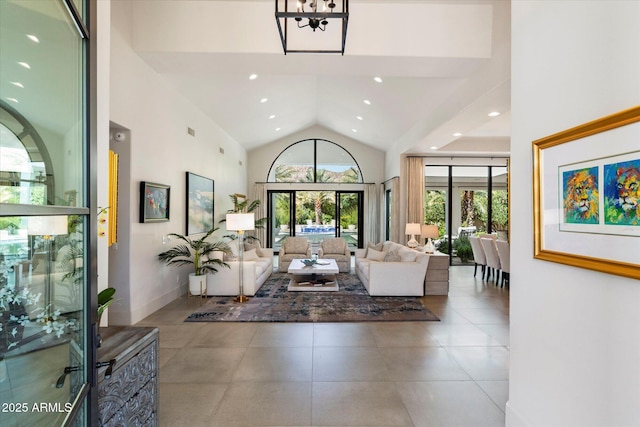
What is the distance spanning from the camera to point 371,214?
10.5 metres

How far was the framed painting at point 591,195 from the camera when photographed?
50.8 inches

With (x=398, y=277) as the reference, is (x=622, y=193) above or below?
above

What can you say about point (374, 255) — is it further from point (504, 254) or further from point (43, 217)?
point (43, 217)

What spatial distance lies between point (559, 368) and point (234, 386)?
229cm

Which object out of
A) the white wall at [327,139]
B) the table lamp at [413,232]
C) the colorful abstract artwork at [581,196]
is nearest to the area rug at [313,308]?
the table lamp at [413,232]

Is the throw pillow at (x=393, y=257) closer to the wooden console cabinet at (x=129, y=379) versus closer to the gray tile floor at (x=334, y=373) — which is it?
the gray tile floor at (x=334, y=373)

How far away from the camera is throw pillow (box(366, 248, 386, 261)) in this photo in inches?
262

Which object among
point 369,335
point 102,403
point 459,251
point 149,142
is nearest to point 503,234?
point 459,251

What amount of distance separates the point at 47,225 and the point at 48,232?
3 centimetres

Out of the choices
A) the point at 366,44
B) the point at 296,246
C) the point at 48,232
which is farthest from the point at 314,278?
the point at 48,232

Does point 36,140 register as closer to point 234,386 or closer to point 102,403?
point 102,403

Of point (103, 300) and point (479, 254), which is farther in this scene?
point (479, 254)

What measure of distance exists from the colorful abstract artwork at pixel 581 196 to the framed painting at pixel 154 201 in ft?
14.6

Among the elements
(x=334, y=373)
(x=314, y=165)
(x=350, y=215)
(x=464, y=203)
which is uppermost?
(x=314, y=165)
